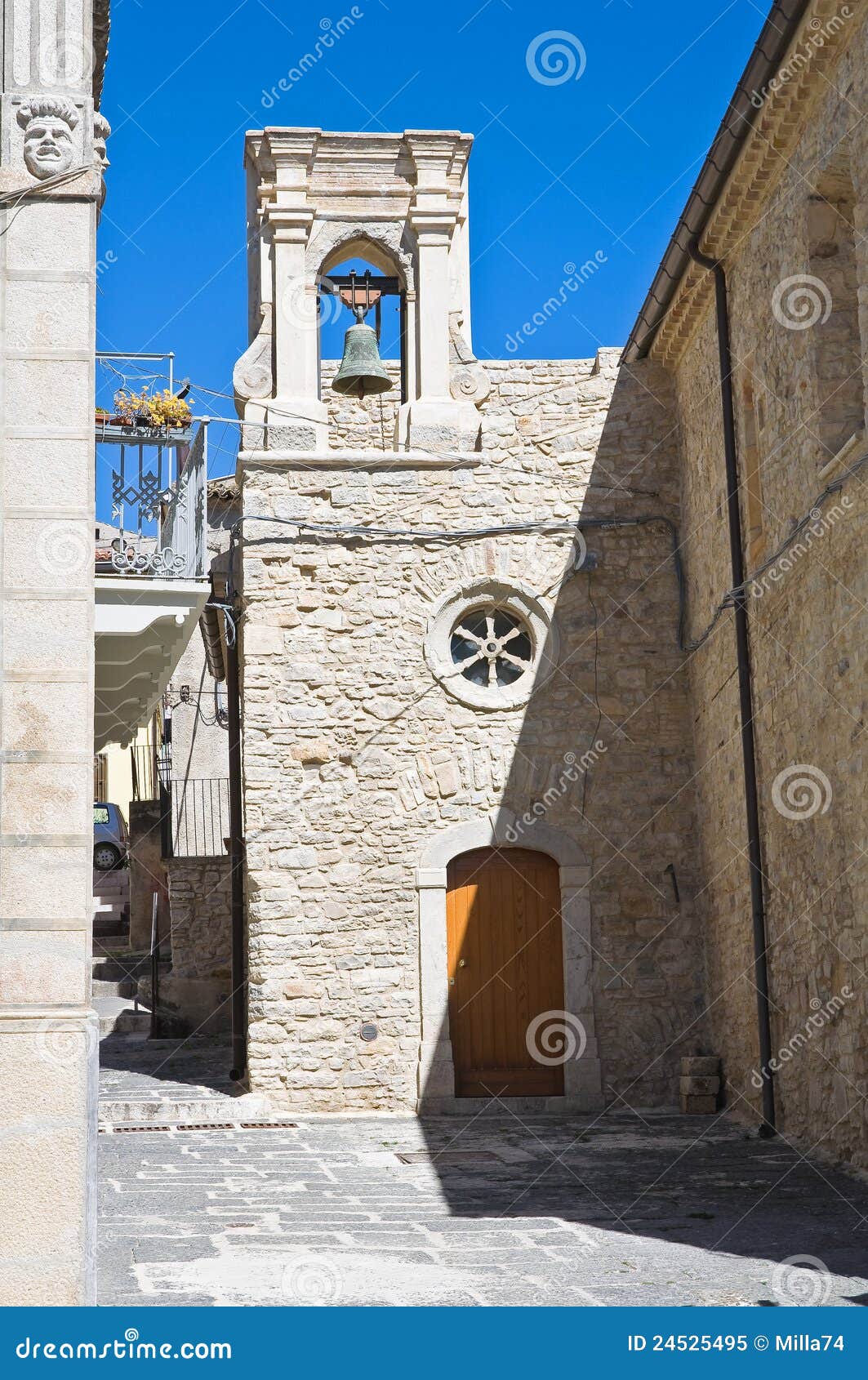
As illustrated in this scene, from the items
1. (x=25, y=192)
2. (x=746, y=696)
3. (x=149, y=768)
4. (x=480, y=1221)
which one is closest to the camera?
(x=25, y=192)

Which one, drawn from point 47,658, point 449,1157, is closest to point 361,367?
point 449,1157

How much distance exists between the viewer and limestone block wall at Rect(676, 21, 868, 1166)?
7.88 metres

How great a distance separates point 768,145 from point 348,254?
4.74 meters

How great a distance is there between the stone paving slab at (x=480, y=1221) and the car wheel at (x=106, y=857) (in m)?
14.1

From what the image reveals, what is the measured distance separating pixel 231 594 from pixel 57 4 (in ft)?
24.7

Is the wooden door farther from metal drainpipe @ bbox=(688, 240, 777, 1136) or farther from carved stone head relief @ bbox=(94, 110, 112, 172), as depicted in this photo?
carved stone head relief @ bbox=(94, 110, 112, 172)

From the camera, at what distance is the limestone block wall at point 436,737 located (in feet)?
37.2

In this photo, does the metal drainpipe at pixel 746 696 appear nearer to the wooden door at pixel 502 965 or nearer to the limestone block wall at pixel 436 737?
the limestone block wall at pixel 436 737
